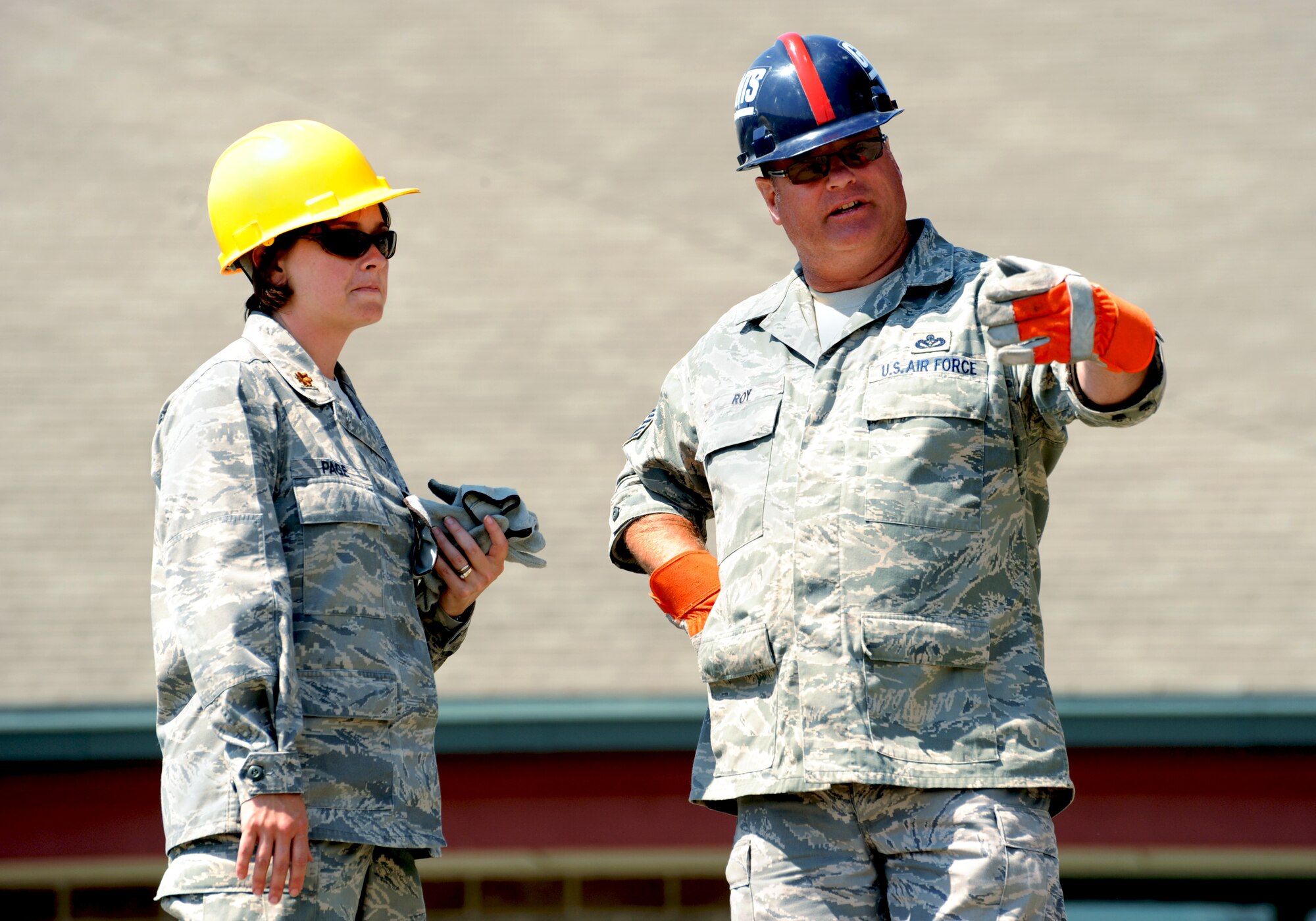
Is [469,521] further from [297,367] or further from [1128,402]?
[1128,402]

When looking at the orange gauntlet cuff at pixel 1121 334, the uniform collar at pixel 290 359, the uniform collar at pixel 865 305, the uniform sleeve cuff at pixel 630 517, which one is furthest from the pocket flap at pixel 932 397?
the uniform collar at pixel 290 359

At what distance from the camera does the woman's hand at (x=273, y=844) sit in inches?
102

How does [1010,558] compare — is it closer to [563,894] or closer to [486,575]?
[486,575]

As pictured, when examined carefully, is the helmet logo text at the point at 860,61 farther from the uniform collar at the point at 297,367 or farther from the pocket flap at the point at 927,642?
the uniform collar at the point at 297,367

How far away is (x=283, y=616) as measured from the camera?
2705 mm

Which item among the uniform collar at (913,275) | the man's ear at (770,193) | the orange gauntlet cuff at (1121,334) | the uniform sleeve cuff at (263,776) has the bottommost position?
the uniform sleeve cuff at (263,776)

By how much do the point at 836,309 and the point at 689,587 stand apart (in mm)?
603

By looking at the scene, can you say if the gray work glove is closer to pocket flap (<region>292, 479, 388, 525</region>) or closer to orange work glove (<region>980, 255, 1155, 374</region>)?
pocket flap (<region>292, 479, 388, 525</region>)

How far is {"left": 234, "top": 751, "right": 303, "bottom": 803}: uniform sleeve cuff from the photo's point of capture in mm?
2594

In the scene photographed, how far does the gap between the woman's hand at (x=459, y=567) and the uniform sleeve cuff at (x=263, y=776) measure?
0.59 metres

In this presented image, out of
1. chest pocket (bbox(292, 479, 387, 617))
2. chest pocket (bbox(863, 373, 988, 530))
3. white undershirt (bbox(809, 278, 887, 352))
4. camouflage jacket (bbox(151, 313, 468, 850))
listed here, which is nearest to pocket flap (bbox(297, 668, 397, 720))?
camouflage jacket (bbox(151, 313, 468, 850))

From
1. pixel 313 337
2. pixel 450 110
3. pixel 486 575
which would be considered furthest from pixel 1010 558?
pixel 450 110

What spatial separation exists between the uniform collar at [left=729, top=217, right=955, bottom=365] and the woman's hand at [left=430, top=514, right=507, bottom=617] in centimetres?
69

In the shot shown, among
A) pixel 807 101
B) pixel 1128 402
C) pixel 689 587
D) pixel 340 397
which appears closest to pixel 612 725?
pixel 689 587
